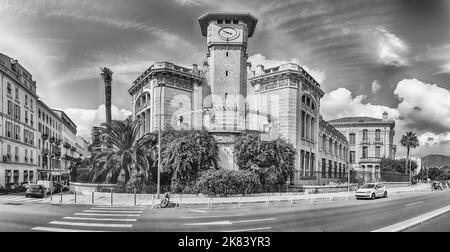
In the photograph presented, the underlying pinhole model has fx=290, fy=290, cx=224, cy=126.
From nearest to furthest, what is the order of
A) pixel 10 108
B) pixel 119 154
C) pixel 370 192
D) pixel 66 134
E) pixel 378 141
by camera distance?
pixel 10 108 < pixel 378 141 < pixel 66 134 < pixel 119 154 < pixel 370 192

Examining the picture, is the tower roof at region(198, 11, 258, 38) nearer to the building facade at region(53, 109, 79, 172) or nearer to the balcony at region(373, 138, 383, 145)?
the building facade at region(53, 109, 79, 172)

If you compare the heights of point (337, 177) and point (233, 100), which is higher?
point (233, 100)

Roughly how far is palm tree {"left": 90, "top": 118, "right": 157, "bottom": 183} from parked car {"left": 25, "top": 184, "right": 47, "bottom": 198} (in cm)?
431

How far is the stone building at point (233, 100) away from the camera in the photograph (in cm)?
3059

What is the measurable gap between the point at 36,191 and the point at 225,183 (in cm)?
1649

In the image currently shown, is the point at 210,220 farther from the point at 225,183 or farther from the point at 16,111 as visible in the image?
the point at 225,183

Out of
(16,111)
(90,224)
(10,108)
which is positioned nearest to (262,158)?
(90,224)

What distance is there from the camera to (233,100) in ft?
125

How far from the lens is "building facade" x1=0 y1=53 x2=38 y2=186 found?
11.4 metres

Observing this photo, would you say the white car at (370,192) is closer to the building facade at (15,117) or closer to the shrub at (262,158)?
the shrub at (262,158)

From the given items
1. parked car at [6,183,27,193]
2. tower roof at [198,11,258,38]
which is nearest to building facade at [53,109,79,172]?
parked car at [6,183,27,193]
